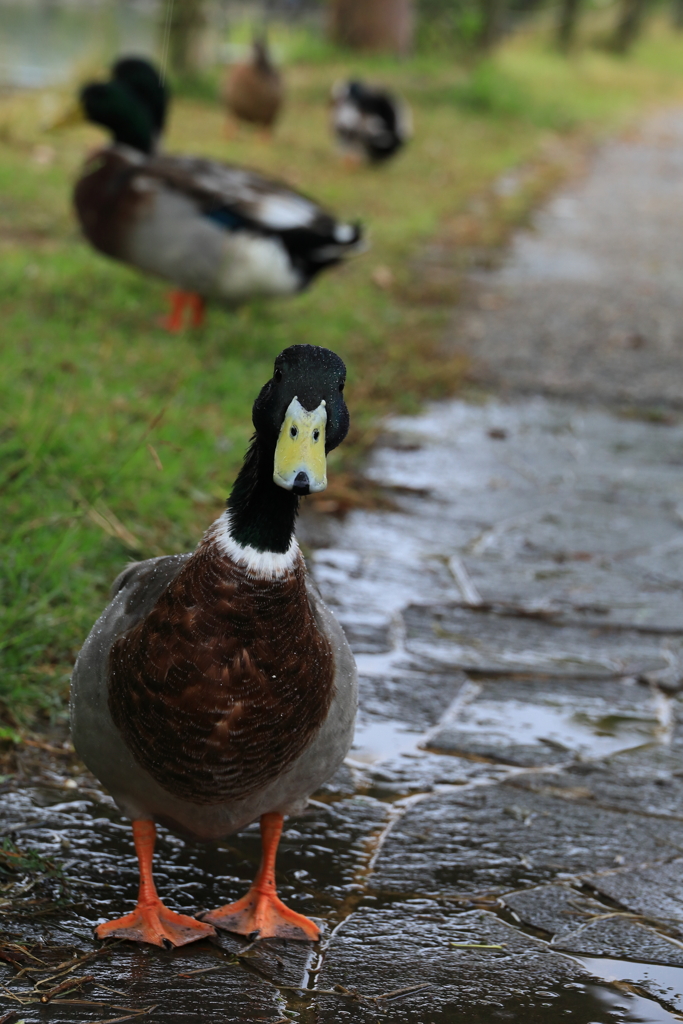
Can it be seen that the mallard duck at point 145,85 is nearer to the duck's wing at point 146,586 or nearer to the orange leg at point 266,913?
the duck's wing at point 146,586

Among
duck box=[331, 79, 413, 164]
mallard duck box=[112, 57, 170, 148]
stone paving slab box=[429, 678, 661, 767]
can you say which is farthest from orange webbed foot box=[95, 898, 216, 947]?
duck box=[331, 79, 413, 164]

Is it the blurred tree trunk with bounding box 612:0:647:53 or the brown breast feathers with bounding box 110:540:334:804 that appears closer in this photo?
the brown breast feathers with bounding box 110:540:334:804

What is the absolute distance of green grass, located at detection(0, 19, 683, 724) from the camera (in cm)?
322

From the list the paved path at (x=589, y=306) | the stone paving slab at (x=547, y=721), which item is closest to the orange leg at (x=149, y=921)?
the stone paving slab at (x=547, y=721)

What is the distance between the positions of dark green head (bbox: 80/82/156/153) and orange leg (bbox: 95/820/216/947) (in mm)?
4702

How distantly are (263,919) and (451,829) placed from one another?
563 mm

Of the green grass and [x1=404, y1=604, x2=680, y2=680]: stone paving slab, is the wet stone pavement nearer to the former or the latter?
[x1=404, y1=604, x2=680, y2=680]: stone paving slab

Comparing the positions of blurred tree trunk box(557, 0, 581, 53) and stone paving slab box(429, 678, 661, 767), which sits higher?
blurred tree trunk box(557, 0, 581, 53)

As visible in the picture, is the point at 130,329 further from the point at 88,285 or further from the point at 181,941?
the point at 181,941

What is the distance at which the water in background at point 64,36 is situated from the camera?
323 inches

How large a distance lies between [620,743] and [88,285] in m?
3.79

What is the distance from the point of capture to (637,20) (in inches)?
1127

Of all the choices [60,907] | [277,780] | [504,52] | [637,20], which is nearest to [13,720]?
[60,907]

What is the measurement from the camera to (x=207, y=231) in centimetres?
552
